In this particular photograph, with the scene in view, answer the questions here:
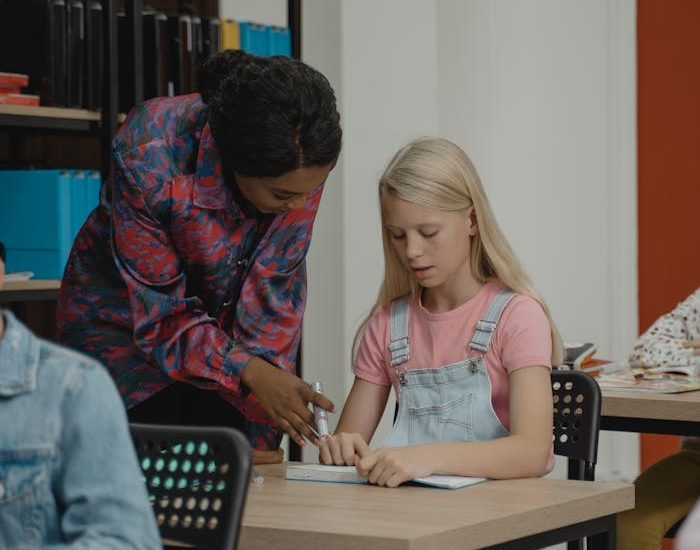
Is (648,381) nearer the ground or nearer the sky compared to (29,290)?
Answer: nearer the ground

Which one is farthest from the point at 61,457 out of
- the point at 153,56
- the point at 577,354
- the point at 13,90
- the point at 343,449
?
the point at 153,56

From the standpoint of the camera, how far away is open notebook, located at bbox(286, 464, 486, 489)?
186cm

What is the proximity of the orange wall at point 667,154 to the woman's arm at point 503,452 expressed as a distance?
2872 millimetres

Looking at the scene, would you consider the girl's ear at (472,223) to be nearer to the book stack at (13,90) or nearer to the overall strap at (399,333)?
the overall strap at (399,333)

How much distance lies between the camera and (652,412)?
2580 mm

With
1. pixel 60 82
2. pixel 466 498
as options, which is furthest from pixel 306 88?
pixel 60 82

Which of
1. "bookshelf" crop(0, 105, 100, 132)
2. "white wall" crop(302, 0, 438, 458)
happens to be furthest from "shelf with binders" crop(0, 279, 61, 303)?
"white wall" crop(302, 0, 438, 458)

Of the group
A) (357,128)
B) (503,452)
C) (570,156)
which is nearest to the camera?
(503,452)

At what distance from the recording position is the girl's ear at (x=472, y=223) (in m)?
2.30

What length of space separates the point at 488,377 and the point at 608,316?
2975mm

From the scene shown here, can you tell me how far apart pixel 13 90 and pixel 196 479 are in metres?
2.20

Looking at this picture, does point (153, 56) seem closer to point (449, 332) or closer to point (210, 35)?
point (210, 35)

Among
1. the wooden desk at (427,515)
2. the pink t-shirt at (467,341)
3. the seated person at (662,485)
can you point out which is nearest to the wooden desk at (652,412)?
the seated person at (662,485)

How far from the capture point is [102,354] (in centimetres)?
234
